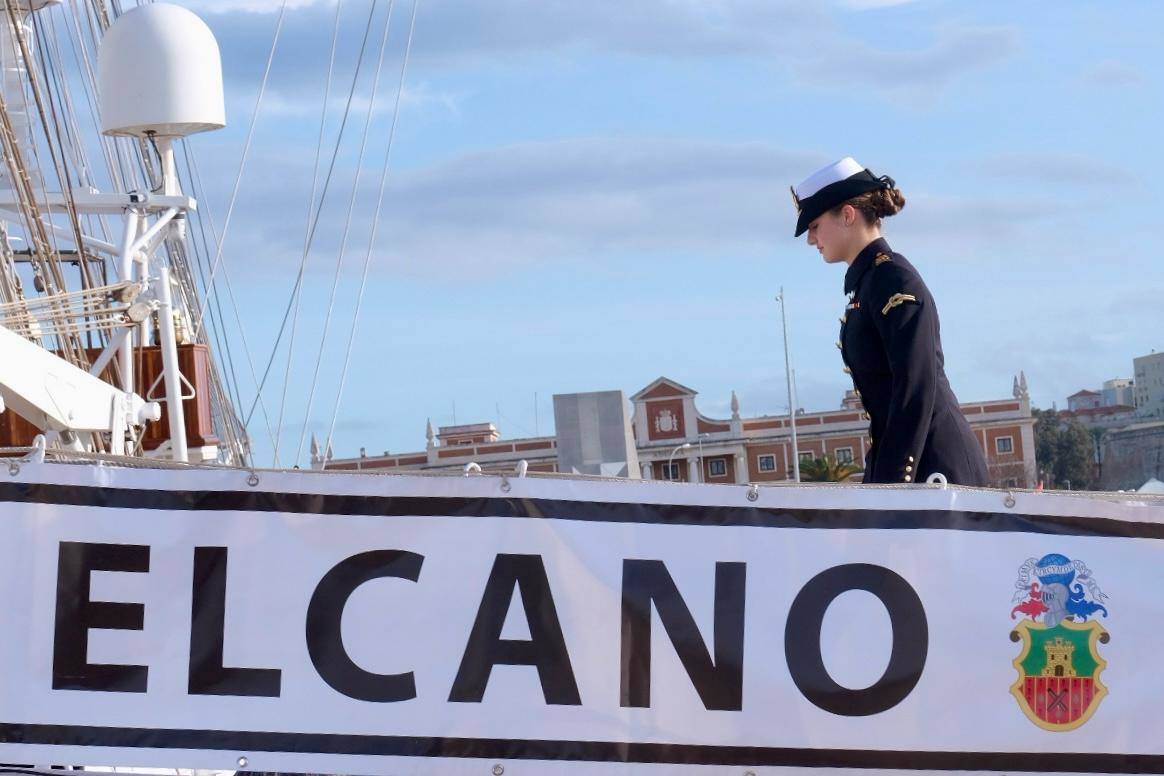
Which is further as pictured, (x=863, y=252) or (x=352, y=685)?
(x=863, y=252)

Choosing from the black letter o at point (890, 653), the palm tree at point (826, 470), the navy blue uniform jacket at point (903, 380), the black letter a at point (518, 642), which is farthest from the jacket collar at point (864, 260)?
the palm tree at point (826, 470)

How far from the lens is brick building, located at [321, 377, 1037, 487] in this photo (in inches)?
3829

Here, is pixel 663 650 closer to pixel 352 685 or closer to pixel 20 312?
pixel 352 685

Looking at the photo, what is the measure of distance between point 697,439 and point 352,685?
96.5m

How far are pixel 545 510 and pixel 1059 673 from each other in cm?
115

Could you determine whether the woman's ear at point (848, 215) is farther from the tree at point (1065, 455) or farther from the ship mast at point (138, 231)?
the tree at point (1065, 455)

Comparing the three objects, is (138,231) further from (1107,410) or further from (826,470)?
(1107,410)

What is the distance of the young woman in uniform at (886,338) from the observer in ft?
12.6

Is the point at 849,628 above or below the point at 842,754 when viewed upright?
above

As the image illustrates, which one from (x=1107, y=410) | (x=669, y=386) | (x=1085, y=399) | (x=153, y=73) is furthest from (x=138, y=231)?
(x=1085, y=399)

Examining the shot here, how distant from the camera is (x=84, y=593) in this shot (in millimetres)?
3303

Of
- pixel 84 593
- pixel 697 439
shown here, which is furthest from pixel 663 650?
pixel 697 439

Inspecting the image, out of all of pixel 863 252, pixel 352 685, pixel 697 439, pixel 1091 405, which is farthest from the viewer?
pixel 1091 405

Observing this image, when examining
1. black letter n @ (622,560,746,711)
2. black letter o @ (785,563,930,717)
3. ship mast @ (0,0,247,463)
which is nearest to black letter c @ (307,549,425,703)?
black letter n @ (622,560,746,711)
